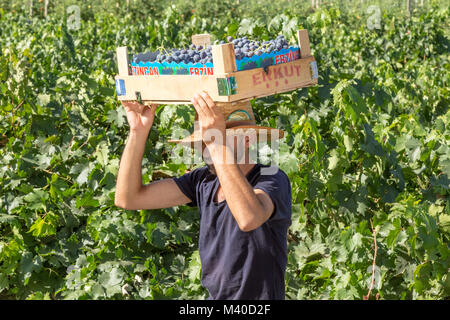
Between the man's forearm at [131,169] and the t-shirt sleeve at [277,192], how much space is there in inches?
18.3

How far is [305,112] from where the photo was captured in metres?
3.90

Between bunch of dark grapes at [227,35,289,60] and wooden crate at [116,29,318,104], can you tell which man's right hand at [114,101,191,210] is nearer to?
wooden crate at [116,29,318,104]

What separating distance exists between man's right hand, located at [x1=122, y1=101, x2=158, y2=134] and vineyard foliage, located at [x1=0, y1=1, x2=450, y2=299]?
1234 millimetres

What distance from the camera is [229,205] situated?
1863 millimetres

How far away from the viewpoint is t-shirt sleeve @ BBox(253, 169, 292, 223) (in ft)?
6.47

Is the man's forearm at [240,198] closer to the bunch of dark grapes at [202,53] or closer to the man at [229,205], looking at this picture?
the man at [229,205]

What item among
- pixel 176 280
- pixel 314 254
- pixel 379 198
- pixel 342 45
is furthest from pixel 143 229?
pixel 342 45

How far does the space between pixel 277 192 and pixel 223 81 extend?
390 mm

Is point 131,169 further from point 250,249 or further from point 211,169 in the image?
point 250,249

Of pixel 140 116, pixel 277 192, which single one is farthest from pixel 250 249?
pixel 140 116

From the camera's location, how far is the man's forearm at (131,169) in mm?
2234

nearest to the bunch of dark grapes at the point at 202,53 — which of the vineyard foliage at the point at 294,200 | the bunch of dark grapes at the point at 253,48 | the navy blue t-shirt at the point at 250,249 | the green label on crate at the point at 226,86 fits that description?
the bunch of dark grapes at the point at 253,48

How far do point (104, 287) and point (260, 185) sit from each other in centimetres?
177

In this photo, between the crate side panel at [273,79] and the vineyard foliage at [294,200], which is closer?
the crate side panel at [273,79]
